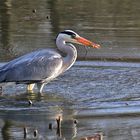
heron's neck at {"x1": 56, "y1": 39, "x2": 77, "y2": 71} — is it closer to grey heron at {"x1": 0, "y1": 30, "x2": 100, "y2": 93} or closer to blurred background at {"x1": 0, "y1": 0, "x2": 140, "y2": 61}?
grey heron at {"x1": 0, "y1": 30, "x2": 100, "y2": 93}

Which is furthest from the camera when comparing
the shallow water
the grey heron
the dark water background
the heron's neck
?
the heron's neck

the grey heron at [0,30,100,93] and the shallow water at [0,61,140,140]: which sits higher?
the grey heron at [0,30,100,93]

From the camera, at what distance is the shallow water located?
368 inches

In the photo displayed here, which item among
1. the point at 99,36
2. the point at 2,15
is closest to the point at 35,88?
the point at 99,36

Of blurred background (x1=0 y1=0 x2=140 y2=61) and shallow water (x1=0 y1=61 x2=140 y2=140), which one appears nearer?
shallow water (x1=0 y1=61 x2=140 y2=140)

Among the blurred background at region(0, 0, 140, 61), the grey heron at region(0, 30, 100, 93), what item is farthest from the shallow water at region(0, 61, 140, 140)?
the blurred background at region(0, 0, 140, 61)

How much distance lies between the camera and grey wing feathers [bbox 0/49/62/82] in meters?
12.1

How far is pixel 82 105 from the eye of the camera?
36.0ft

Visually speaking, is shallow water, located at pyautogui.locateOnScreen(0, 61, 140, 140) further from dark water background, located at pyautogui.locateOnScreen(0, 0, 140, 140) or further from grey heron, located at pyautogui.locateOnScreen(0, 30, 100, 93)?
grey heron, located at pyautogui.locateOnScreen(0, 30, 100, 93)

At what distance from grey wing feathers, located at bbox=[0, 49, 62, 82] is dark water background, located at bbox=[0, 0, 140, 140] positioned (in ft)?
0.87

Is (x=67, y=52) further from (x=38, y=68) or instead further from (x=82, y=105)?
(x=82, y=105)

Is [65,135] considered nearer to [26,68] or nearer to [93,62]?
[26,68]

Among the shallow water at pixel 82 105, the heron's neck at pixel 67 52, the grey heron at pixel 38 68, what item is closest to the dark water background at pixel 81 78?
the shallow water at pixel 82 105

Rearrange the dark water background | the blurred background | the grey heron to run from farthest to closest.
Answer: the blurred background → the grey heron → the dark water background
